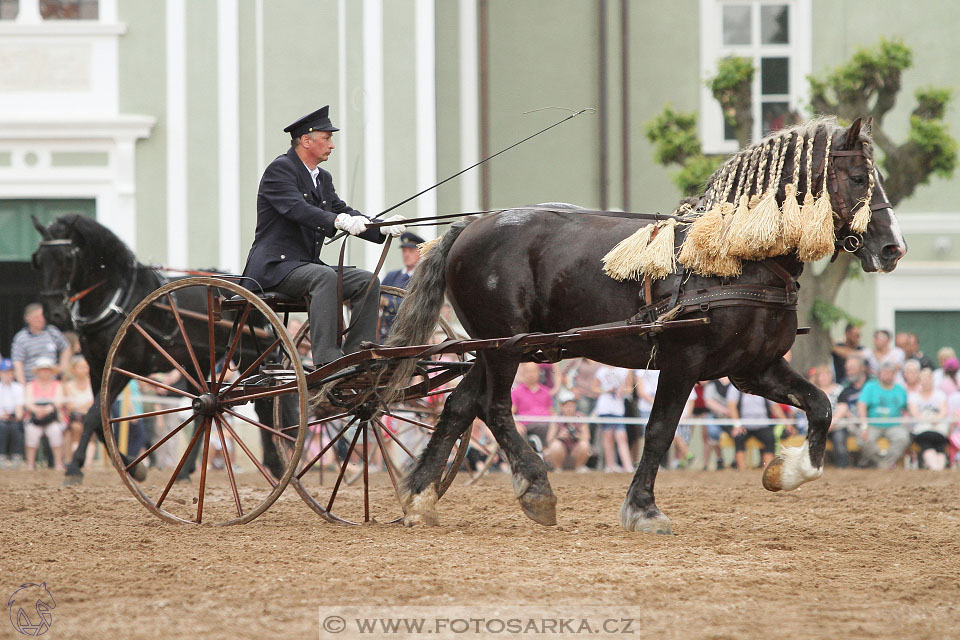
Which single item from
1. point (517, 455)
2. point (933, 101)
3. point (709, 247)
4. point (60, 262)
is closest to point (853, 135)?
point (709, 247)

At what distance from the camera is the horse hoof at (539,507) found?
6254mm

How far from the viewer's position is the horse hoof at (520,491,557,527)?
6254 millimetres

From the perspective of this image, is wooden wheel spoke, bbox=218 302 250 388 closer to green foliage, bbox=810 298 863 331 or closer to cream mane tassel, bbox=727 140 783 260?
cream mane tassel, bbox=727 140 783 260

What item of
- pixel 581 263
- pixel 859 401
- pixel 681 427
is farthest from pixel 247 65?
pixel 581 263

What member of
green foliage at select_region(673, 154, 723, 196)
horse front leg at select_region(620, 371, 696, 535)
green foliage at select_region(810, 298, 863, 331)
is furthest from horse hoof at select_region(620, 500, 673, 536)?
green foliage at select_region(810, 298, 863, 331)

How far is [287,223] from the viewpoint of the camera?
6.73 metres

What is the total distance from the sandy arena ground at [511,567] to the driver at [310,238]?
1.07m

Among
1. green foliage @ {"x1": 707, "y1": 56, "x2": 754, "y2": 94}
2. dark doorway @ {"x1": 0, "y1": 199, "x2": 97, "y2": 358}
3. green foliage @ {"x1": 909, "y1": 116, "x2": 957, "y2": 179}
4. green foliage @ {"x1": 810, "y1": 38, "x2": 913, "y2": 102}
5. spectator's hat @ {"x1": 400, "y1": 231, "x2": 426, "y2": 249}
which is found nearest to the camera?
spectator's hat @ {"x1": 400, "y1": 231, "x2": 426, "y2": 249}

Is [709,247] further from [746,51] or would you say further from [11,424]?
[746,51]

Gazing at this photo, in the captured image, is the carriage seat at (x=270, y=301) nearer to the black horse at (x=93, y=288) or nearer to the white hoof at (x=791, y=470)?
the white hoof at (x=791, y=470)

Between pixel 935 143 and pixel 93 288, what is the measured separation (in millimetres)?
8803

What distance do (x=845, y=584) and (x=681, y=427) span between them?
773 cm

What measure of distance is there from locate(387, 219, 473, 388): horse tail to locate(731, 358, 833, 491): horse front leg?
1634 mm

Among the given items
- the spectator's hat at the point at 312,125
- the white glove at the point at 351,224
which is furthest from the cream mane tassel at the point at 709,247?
the spectator's hat at the point at 312,125
